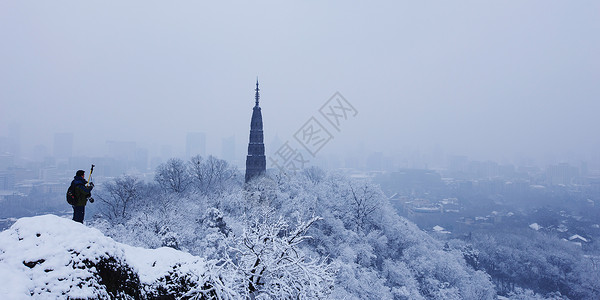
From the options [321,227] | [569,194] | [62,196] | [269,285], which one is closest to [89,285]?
[269,285]

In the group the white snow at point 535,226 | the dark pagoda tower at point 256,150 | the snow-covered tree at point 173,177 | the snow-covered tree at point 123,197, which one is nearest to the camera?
the snow-covered tree at point 123,197

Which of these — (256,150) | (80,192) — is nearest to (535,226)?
(256,150)

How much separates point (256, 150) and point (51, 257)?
37.4 metres

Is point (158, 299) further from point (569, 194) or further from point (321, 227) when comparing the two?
point (569, 194)

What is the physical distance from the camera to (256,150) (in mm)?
42531

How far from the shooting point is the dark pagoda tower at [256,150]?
137 feet

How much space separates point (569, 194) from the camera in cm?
8731

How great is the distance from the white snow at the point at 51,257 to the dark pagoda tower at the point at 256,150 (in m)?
34.8

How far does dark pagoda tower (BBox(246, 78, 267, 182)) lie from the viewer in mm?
41750

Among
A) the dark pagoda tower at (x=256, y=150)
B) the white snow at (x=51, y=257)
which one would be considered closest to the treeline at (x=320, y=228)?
the dark pagoda tower at (x=256, y=150)

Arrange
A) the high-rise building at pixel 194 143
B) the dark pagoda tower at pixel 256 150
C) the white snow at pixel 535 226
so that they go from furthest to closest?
the high-rise building at pixel 194 143 → the white snow at pixel 535 226 → the dark pagoda tower at pixel 256 150

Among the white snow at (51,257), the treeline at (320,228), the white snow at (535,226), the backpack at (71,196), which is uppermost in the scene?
the backpack at (71,196)

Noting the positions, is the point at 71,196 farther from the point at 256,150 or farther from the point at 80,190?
the point at 256,150

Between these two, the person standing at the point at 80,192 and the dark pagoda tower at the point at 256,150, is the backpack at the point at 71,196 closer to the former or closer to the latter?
the person standing at the point at 80,192
